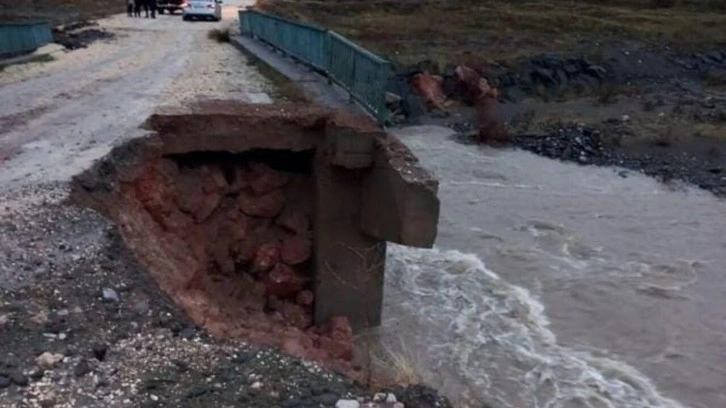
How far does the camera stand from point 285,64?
1870 centimetres

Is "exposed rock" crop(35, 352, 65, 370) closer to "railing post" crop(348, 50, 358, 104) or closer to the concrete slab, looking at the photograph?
the concrete slab

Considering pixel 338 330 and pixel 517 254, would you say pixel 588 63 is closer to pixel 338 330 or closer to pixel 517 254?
pixel 517 254

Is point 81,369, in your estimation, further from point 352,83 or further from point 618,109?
point 618,109

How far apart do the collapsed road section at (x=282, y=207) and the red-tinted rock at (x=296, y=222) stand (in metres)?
0.01

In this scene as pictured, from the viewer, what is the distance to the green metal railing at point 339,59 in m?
12.9

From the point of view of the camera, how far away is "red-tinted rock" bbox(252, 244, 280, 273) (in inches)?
459

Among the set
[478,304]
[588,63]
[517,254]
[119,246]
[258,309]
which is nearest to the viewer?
[119,246]

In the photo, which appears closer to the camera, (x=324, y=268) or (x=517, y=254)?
(x=324, y=268)

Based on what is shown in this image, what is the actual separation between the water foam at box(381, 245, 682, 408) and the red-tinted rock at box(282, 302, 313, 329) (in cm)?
102

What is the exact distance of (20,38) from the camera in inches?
845

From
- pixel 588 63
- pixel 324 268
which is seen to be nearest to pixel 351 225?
pixel 324 268

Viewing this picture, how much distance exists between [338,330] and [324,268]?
0.86m

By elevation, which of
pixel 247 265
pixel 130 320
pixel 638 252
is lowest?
pixel 638 252

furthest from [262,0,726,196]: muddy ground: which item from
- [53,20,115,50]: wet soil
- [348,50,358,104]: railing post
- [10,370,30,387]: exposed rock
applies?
[10,370,30,387]: exposed rock
